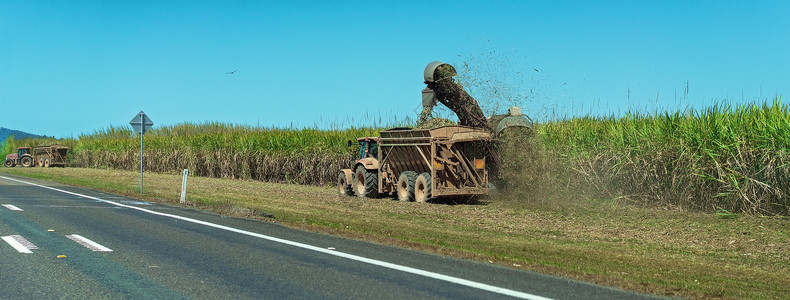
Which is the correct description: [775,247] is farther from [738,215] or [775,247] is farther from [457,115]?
[457,115]

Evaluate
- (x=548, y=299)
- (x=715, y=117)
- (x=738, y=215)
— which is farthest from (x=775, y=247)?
(x=548, y=299)

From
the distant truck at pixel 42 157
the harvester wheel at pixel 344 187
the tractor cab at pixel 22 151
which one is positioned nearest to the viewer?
the harvester wheel at pixel 344 187

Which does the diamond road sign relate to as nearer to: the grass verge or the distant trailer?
the grass verge

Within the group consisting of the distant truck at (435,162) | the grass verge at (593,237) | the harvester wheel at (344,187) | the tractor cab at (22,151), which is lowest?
the grass verge at (593,237)

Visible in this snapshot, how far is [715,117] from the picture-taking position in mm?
15883

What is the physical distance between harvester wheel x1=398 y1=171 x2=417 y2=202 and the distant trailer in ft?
158

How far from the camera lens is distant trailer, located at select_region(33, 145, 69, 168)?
191ft

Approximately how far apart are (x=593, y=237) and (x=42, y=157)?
59340 millimetres

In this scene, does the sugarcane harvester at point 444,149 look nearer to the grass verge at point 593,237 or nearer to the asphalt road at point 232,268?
the grass verge at point 593,237

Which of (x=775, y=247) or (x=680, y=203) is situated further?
(x=680, y=203)

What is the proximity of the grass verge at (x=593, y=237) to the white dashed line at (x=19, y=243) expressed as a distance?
4642mm

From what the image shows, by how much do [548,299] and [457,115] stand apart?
14448 millimetres

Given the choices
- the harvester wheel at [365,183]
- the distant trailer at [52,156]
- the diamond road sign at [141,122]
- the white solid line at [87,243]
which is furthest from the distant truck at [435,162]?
the distant trailer at [52,156]

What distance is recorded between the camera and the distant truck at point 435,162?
62.0ft
